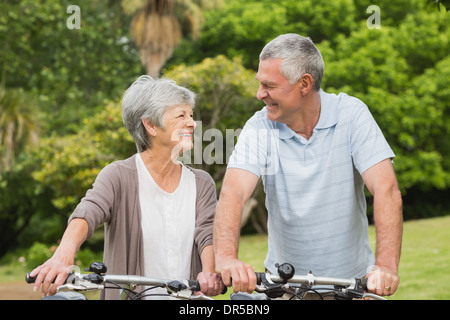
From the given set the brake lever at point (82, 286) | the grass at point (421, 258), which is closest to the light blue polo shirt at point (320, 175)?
the brake lever at point (82, 286)

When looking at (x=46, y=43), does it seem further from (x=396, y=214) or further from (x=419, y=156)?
(x=396, y=214)

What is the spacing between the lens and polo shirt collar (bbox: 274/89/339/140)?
291 cm

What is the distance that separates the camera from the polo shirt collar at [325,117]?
2912 millimetres

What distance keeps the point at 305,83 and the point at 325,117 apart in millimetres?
194

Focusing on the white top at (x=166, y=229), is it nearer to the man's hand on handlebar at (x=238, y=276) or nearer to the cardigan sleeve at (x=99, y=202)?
the cardigan sleeve at (x=99, y=202)

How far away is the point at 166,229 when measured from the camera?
3020 millimetres

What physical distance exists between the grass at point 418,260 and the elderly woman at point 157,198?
25.1ft

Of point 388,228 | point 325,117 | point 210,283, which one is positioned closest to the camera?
point 210,283

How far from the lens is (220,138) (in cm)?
1555

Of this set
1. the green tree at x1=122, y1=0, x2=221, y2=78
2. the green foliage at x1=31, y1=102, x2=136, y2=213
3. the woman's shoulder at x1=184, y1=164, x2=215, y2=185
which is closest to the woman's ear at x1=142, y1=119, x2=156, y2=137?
the woman's shoulder at x1=184, y1=164, x2=215, y2=185

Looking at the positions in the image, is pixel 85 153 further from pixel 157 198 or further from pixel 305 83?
pixel 305 83

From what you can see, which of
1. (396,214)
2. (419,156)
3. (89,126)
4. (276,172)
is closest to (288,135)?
(276,172)

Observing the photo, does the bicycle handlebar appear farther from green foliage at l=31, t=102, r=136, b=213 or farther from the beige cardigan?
green foliage at l=31, t=102, r=136, b=213

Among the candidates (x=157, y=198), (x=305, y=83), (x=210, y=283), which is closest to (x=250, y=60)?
A: (x=157, y=198)
